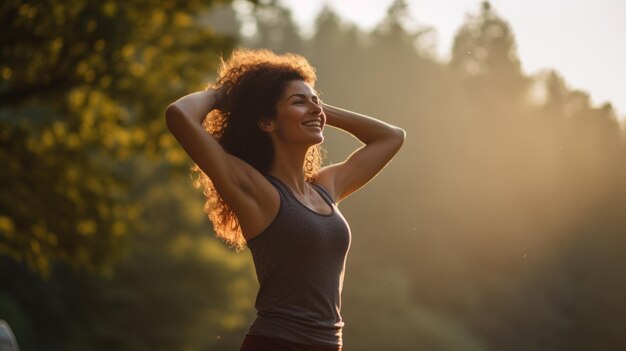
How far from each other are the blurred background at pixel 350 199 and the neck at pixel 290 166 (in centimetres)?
840

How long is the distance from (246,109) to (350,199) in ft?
179

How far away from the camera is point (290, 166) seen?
12.4 feet

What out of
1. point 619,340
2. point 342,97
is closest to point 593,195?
point 619,340

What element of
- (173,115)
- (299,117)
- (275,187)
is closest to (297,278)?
(275,187)

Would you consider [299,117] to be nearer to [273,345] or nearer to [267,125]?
[267,125]

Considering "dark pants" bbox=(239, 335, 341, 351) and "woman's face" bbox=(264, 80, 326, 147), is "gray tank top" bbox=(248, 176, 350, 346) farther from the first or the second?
"woman's face" bbox=(264, 80, 326, 147)

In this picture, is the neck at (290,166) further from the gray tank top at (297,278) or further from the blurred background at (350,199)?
the blurred background at (350,199)

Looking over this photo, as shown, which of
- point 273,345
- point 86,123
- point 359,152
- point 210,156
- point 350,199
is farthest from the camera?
point 350,199

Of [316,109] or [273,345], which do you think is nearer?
[273,345]

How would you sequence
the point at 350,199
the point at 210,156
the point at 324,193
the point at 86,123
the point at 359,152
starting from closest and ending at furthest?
the point at 210,156, the point at 324,193, the point at 359,152, the point at 86,123, the point at 350,199

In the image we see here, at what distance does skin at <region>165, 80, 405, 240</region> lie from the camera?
3.57m

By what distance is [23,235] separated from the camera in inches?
520

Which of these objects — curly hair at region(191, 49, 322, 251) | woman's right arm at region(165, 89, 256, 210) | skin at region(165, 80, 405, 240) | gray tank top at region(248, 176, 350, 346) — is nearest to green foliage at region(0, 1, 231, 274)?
curly hair at region(191, 49, 322, 251)

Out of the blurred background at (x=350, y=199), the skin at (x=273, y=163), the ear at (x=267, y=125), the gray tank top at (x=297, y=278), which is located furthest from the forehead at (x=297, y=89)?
the blurred background at (x=350, y=199)
